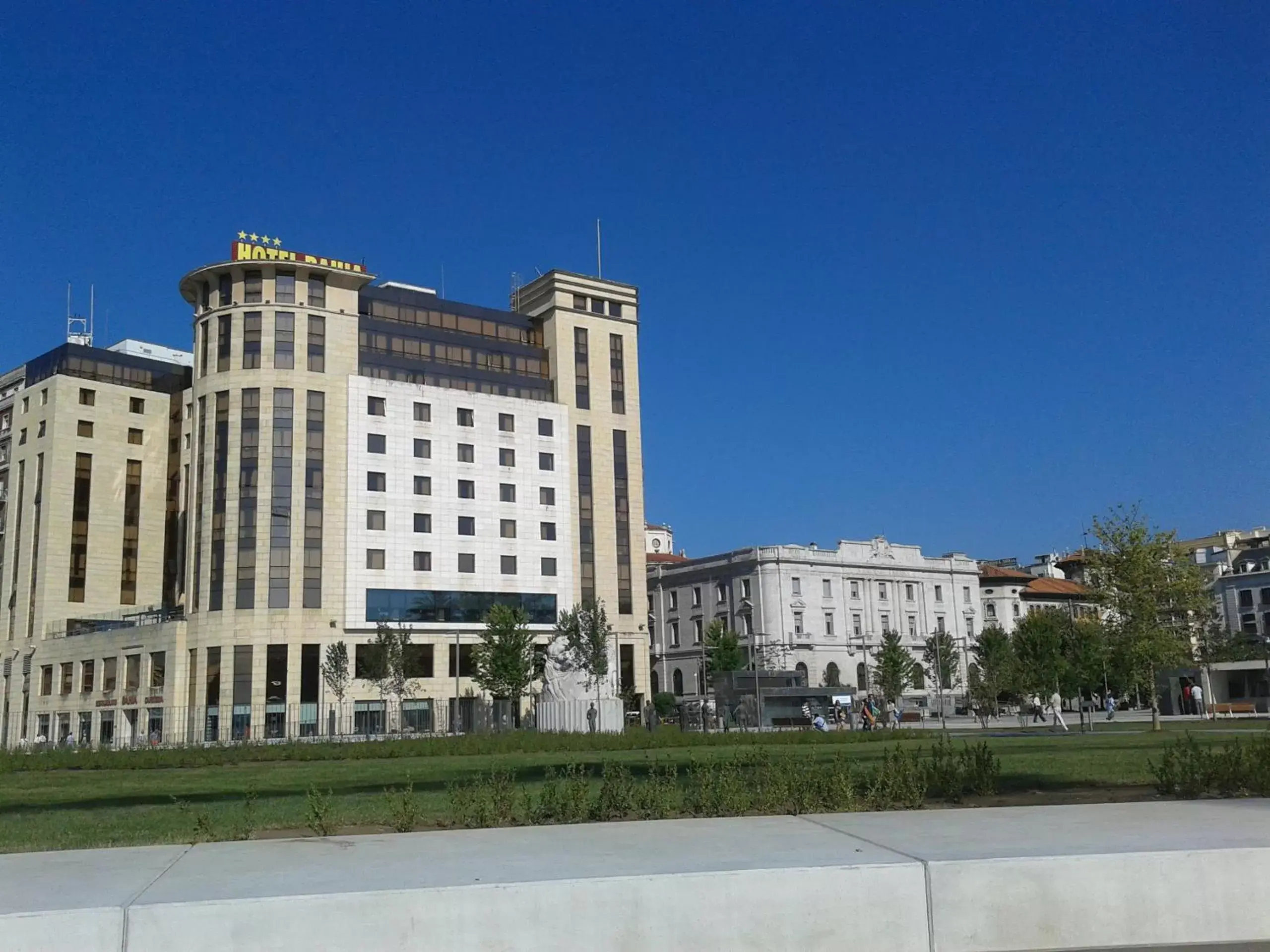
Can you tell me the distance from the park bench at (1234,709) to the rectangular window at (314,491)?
5115 cm

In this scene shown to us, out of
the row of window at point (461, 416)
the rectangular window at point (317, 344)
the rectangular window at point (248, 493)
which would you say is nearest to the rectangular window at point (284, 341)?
the rectangular window at point (317, 344)

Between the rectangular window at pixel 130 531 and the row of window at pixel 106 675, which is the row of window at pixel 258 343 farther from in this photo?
the row of window at pixel 106 675

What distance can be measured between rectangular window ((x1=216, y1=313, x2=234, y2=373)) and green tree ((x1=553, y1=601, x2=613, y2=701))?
90.0 feet

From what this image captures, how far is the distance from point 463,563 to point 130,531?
2649 centimetres

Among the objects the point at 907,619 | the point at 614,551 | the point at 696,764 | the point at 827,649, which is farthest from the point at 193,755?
the point at 907,619

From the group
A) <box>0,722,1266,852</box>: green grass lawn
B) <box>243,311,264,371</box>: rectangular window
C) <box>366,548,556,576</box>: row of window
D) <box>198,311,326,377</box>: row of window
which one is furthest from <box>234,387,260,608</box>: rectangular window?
<box>0,722,1266,852</box>: green grass lawn

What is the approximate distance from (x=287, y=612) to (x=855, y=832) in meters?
68.5

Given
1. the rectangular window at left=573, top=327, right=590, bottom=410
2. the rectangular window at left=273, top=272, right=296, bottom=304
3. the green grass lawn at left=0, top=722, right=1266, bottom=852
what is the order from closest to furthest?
1. the green grass lawn at left=0, top=722, right=1266, bottom=852
2. the rectangular window at left=273, top=272, right=296, bottom=304
3. the rectangular window at left=573, top=327, right=590, bottom=410

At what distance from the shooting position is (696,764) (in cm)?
1211

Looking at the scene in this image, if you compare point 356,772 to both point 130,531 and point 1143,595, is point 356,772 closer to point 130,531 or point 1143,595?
point 1143,595

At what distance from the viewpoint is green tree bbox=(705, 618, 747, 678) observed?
97.1 m

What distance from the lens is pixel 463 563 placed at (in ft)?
260

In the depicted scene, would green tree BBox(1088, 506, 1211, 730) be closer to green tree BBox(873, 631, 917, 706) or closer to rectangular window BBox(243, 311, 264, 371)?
green tree BBox(873, 631, 917, 706)

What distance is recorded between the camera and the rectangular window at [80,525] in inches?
3253
